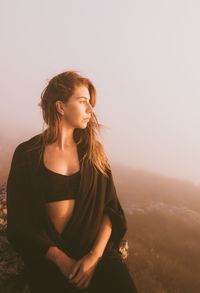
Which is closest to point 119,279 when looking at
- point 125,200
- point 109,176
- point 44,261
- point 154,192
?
point 44,261

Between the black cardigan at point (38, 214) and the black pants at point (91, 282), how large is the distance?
0.15 metres

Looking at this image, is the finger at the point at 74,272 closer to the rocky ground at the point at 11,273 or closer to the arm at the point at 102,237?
the arm at the point at 102,237

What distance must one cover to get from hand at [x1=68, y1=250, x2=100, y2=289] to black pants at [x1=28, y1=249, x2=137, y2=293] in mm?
54

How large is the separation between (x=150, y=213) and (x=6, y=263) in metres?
12.7

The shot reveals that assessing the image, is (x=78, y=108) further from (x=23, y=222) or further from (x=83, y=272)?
(x=83, y=272)

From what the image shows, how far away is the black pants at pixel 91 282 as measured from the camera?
3.79 meters

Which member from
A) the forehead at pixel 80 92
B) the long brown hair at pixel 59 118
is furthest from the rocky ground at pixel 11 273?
the forehead at pixel 80 92

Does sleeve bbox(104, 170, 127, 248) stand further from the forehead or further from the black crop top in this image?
the forehead

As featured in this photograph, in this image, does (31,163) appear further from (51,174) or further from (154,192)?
(154,192)

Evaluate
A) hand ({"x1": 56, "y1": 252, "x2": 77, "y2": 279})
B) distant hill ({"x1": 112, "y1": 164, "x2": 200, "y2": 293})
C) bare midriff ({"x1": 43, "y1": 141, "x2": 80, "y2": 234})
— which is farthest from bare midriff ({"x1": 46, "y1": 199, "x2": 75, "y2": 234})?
distant hill ({"x1": 112, "y1": 164, "x2": 200, "y2": 293})

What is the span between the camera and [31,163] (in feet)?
13.7

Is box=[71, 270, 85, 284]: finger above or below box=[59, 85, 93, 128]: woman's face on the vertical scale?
below

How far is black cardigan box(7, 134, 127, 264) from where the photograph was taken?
3.95 metres

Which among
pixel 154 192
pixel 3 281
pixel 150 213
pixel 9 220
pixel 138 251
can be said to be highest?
pixel 9 220
